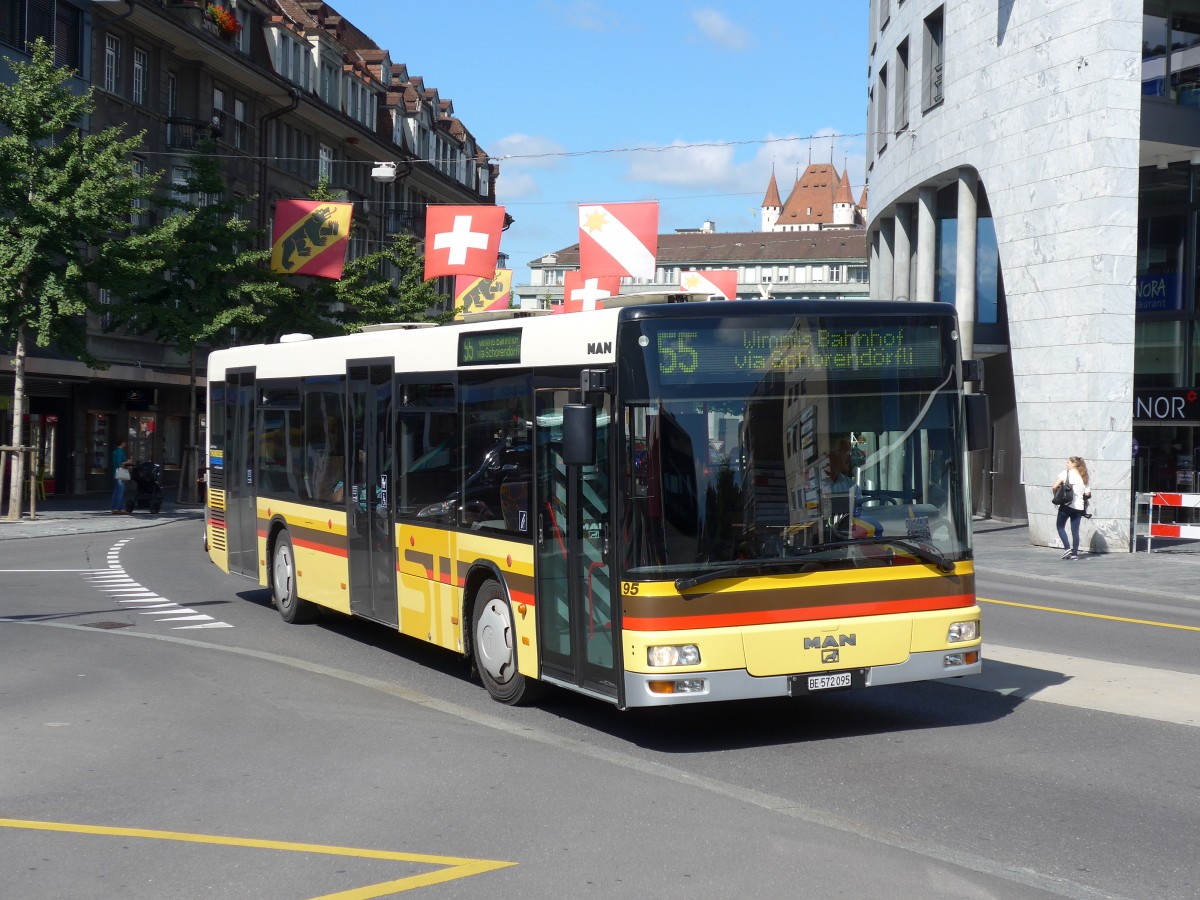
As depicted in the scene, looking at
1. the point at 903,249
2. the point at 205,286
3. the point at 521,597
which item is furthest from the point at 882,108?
the point at 521,597

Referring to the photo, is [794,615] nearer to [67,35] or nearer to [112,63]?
[67,35]

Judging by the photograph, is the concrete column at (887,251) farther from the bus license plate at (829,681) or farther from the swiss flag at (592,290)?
the bus license plate at (829,681)

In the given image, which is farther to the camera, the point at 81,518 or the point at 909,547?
the point at 81,518

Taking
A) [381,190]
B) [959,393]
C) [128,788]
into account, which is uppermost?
[381,190]

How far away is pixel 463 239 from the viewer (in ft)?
83.9

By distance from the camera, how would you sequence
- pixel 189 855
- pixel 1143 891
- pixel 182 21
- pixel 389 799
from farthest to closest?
A: 1. pixel 182 21
2. pixel 389 799
3. pixel 189 855
4. pixel 1143 891

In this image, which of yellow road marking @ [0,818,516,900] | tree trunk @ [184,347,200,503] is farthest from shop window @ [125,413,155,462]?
yellow road marking @ [0,818,516,900]

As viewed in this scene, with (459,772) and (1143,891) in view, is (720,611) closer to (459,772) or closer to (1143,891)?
(459,772)

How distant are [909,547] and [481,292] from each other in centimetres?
2425

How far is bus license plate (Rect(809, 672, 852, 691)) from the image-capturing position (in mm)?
8500

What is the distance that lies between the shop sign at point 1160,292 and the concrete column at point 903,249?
9298 mm

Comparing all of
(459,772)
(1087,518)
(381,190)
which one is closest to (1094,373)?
(1087,518)

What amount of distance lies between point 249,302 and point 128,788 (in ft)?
108

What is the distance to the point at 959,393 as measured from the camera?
8.95 m
